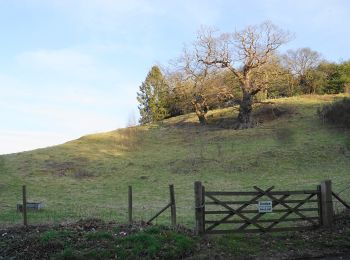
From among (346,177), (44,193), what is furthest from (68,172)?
(346,177)

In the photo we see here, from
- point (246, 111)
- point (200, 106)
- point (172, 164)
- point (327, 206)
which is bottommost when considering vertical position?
point (327, 206)

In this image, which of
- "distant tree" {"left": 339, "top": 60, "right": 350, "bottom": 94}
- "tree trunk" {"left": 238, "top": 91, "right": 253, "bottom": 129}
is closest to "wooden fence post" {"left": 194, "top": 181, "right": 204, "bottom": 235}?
"tree trunk" {"left": 238, "top": 91, "right": 253, "bottom": 129}

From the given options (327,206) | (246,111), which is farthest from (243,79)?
(327,206)

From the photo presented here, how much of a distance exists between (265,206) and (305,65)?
64522 mm

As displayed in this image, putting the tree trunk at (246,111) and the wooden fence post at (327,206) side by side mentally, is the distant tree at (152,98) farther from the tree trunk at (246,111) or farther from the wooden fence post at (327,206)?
the wooden fence post at (327,206)

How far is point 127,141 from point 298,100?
24.8 meters

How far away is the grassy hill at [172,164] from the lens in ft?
80.1

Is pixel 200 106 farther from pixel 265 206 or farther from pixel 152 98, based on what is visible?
pixel 265 206

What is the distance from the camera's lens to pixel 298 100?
199ft

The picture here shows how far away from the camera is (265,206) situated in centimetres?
1288

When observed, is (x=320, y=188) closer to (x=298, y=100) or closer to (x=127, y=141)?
(x=127, y=141)

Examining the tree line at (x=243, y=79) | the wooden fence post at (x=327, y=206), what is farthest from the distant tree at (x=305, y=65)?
the wooden fence post at (x=327, y=206)

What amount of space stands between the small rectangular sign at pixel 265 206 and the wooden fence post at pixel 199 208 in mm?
1746

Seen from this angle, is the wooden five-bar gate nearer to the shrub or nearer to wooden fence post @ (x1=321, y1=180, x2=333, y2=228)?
wooden fence post @ (x1=321, y1=180, x2=333, y2=228)
